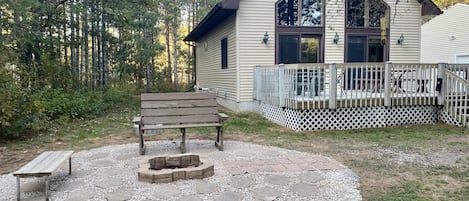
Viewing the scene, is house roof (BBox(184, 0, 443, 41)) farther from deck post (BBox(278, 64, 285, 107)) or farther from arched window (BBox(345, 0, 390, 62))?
deck post (BBox(278, 64, 285, 107))

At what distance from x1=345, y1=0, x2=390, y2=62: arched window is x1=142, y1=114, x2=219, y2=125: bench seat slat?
6486mm

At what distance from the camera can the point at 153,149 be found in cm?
609

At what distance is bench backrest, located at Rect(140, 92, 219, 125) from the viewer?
586cm

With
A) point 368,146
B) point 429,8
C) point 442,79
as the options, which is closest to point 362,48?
point 429,8

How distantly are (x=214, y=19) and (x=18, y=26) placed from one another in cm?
571

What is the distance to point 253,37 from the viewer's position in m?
10.4

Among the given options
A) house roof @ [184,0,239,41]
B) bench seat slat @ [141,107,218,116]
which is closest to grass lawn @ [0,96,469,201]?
bench seat slat @ [141,107,218,116]

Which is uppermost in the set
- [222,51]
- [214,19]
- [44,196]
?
[214,19]

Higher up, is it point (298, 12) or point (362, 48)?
point (298, 12)

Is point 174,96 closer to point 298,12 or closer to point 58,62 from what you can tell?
point 298,12

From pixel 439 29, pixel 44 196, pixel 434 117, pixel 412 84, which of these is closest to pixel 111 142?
pixel 44 196

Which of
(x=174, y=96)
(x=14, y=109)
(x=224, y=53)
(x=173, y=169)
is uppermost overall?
(x=224, y=53)

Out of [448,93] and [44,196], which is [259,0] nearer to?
[448,93]

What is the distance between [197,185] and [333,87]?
4.78 metres
